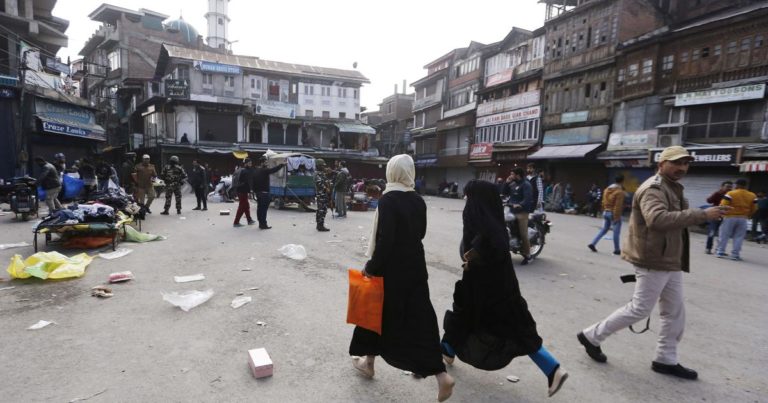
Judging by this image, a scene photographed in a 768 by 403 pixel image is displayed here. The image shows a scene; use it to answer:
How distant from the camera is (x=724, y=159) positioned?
51.5ft

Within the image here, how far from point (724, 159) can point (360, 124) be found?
28.9 metres

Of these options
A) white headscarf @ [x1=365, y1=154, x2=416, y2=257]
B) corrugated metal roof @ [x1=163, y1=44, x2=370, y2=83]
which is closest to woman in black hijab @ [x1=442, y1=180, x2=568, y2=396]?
white headscarf @ [x1=365, y1=154, x2=416, y2=257]

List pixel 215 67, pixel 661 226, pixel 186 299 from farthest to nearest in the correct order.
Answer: pixel 215 67 < pixel 186 299 < pixel 661 226

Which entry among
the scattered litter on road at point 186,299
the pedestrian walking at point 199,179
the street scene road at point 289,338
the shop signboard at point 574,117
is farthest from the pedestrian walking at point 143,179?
the shop signboard at point 574,117

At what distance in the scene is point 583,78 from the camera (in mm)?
23625

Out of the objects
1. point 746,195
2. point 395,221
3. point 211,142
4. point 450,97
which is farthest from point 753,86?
point 211,142

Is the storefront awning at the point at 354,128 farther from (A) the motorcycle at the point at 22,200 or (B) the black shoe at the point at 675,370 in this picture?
(B) the black shoe at the point at 675,370

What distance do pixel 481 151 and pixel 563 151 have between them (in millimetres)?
8884

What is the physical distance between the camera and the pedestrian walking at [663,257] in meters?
3.03

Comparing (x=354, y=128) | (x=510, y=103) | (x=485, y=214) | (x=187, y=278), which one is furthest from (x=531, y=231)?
(x=354, y=128)

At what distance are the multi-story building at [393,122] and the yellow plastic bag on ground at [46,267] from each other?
41.6 meters

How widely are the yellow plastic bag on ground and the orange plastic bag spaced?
4.71 meters

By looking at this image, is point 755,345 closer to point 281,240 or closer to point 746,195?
point 746,195

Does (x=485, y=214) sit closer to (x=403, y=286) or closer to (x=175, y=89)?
(x=403, y=286)
